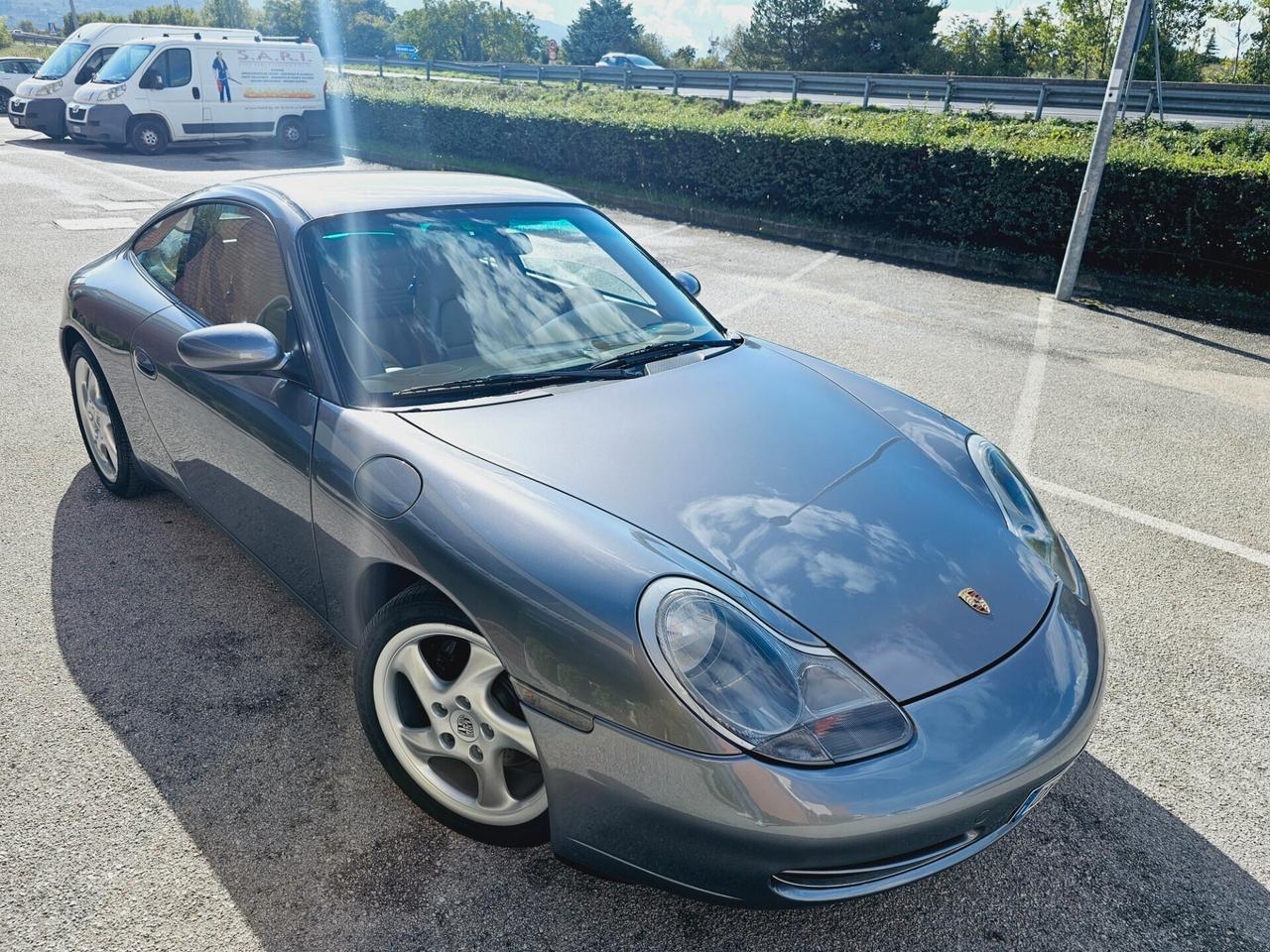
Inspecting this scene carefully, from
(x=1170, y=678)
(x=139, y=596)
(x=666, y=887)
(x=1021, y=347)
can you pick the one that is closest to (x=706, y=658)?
(x=666, y=887)

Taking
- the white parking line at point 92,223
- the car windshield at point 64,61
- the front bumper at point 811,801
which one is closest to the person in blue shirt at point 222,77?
the car windshield at point 64,61

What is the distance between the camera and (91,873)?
225 centimetres

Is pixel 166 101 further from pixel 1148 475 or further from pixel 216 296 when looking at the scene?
pixel 1148 475

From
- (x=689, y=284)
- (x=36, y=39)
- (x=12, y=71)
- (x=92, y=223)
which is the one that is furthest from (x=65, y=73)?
(x=36, y=39)

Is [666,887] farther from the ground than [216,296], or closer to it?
closer to it

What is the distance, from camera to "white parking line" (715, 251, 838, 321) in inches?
320

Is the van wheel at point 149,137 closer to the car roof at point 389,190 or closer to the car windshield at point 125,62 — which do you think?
the car windshield at point 125,62

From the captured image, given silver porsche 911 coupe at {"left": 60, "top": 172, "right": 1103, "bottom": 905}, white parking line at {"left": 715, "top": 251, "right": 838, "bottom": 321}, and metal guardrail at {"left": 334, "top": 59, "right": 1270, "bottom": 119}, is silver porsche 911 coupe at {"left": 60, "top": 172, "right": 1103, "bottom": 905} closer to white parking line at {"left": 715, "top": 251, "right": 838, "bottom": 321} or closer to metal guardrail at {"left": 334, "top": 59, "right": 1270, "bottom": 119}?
white parking line at {"left": 715, "top": 251, "right": 838, "bottom": 321}

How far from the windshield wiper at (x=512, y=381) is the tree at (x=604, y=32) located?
71.2 m

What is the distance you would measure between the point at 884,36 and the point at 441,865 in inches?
1976

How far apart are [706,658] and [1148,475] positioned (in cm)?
411

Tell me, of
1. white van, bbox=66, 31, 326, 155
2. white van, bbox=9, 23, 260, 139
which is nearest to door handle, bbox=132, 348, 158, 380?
white van, bbox=66, 31, 326, 155

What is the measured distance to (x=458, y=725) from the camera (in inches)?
90.0

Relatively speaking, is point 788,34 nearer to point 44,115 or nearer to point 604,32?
point 604,32
